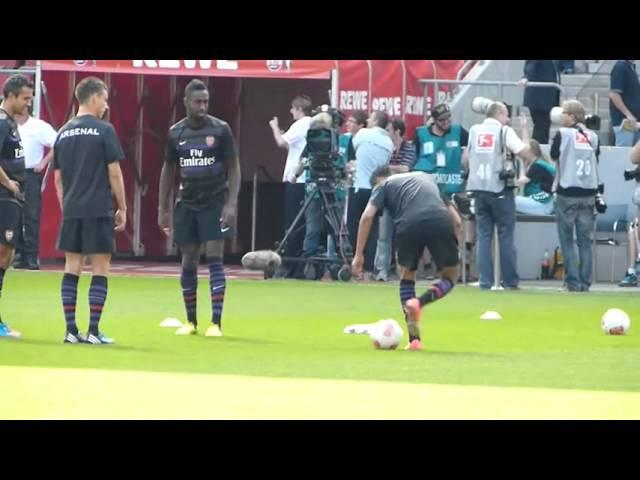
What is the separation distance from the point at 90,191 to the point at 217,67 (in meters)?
10.2

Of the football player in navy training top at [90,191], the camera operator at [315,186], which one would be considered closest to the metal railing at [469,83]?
the camera operator at [315,186]

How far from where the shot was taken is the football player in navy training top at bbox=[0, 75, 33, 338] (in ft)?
53.1

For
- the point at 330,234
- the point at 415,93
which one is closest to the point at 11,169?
the point at 330,234

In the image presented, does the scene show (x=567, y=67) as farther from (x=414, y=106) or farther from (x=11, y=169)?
(x=11, y=169)

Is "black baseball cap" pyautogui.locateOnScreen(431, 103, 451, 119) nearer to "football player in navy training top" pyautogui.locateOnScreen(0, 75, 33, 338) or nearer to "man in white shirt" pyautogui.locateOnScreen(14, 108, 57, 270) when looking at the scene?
"man in white shirt" pyautogui.locateOnScreen(14, 108, 57, 270)

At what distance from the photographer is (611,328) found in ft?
57.3

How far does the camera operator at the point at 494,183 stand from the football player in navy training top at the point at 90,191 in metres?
9.10

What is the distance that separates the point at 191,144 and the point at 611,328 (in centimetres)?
458

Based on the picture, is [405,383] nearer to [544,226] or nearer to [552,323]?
[552,323]

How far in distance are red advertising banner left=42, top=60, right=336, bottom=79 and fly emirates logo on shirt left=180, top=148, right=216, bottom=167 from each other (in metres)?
8.79

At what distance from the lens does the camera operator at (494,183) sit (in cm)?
2372

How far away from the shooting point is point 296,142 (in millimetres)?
25328

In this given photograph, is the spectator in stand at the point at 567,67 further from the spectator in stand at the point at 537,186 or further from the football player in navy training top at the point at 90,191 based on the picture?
the football player in navy training top at the point at 90,191
